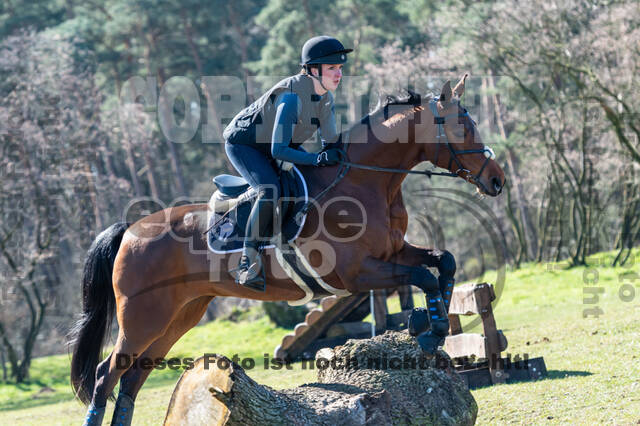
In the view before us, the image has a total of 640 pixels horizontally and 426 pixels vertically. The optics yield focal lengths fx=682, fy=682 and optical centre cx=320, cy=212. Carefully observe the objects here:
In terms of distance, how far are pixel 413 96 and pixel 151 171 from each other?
27259 mm

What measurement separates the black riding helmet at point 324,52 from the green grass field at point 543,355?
3.39 m

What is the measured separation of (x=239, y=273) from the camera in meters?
5.71

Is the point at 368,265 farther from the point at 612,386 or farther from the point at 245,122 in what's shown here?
the point at 612,386

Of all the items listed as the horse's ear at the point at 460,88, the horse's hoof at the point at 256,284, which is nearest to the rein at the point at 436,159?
the horse's ear at the point at 460,88

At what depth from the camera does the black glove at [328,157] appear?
5555 mm

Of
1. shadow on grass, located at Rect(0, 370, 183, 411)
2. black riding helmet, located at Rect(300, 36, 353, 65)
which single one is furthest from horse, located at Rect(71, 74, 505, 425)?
shadow on grass, located at Rect(0, 370, 183, 411)

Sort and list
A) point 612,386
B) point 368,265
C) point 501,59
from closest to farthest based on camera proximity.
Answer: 1. point 368,265
2. point 612,386
3. point 501,59

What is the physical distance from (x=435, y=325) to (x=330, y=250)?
1.05 meters

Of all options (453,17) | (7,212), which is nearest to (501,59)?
(453,17)

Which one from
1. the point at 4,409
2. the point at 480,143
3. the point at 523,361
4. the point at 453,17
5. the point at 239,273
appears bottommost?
the point at 4,409

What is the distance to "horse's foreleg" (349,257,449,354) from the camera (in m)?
5.11

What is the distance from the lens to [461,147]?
567 centimetres

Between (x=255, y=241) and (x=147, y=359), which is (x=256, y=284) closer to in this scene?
(x=255, y=241)

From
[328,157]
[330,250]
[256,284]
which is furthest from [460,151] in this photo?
[256,284]
